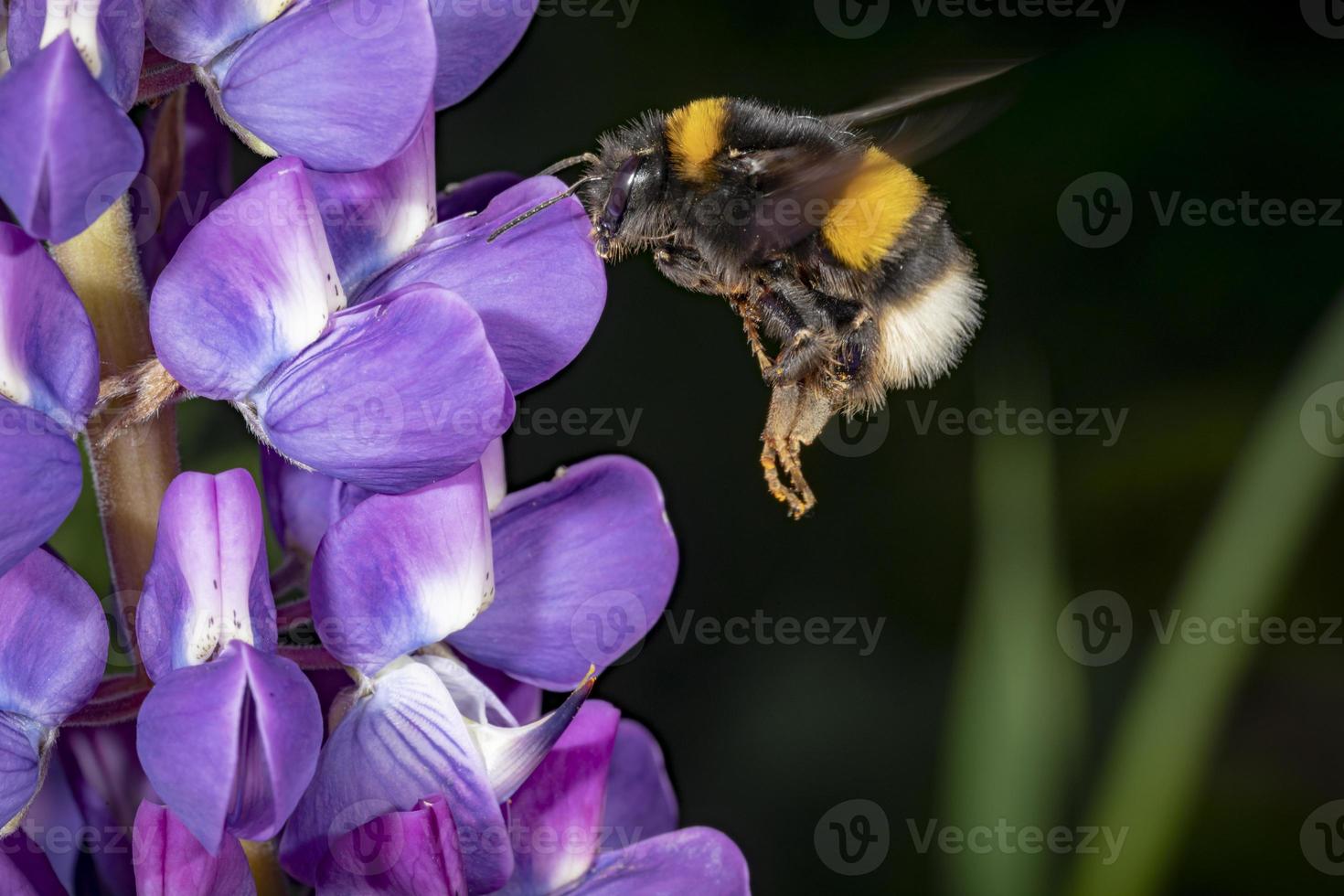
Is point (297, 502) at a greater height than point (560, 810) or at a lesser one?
greater

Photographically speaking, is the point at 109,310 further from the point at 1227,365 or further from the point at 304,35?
the point at 1227,365

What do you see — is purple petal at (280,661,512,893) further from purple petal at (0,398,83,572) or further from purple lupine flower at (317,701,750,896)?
purple petal at (0,398,83,572)

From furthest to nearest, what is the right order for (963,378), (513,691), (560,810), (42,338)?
(963,378) < (513,691) < (560,810) < (42,338)

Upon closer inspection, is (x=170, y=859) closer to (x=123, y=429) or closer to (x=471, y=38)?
(x=123, y=429)

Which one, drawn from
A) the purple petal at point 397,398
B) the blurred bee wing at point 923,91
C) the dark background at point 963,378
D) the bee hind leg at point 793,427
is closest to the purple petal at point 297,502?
the purple petal at point 397,398

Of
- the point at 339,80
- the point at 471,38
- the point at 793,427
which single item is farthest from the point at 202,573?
the point at 793,427

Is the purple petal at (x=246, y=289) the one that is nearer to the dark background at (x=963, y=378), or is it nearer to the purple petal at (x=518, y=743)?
the purple petal at (x=518, y=743)
